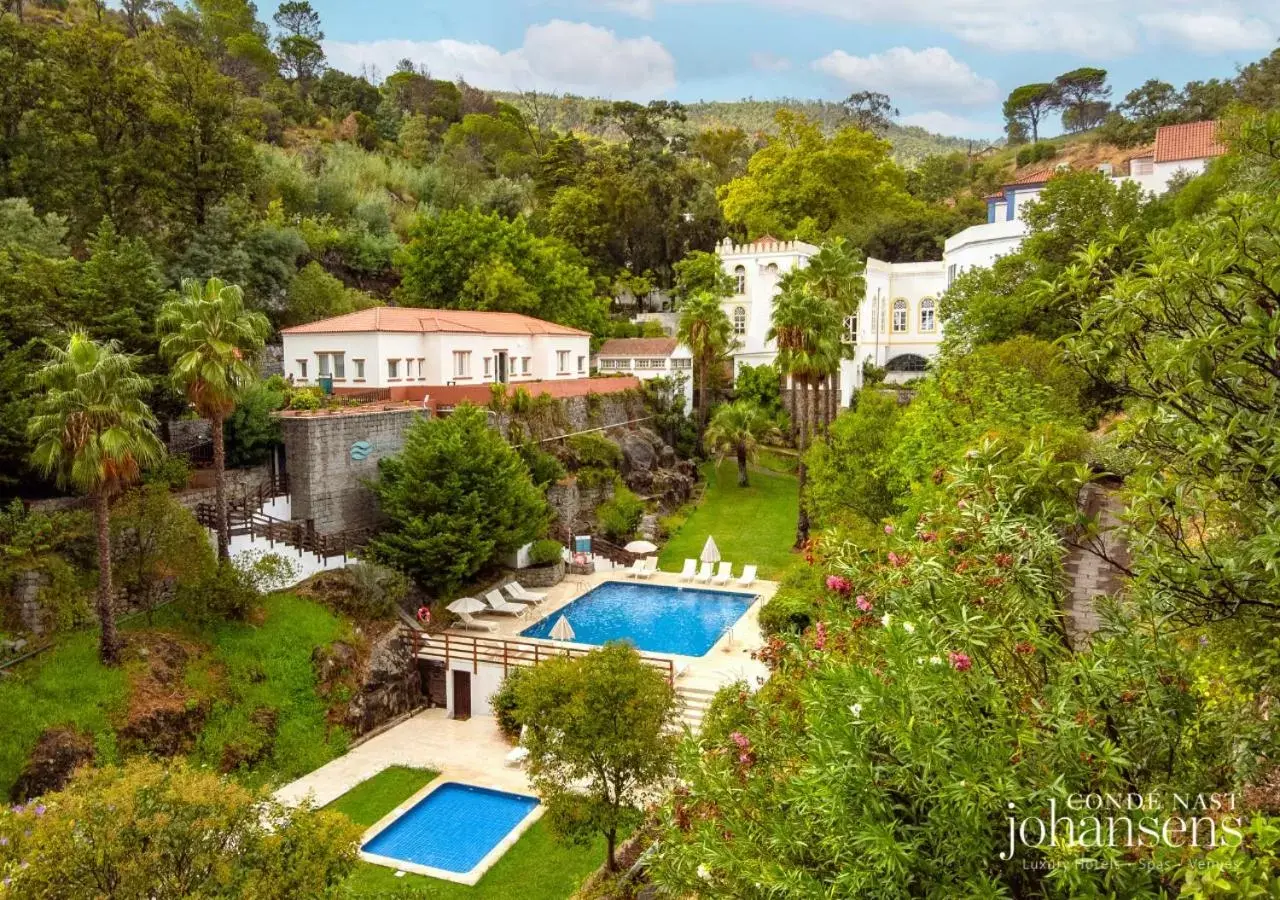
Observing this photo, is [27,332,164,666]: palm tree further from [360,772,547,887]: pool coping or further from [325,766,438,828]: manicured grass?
[360,772,547,887]: pool coping

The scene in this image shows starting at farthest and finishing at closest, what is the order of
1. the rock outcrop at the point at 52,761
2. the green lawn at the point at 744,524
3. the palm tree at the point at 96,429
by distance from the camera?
the green lawn at the point at 744,524 < the palm tree at the point at 96,429 < the rock outcrop at the point at 52,761

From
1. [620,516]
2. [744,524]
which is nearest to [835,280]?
[744,524]

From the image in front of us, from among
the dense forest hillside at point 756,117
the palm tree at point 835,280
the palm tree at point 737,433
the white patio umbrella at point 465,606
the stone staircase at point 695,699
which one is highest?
the dense forest hillside at point 756,117

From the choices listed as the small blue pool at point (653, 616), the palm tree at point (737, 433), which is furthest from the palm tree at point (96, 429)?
the palm tree at point (737, 433)

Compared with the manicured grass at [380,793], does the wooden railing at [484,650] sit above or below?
above

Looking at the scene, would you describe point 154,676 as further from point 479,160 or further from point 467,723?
point 479,160

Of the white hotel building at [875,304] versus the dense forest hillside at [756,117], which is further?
the dense forest hillside at [756,117]

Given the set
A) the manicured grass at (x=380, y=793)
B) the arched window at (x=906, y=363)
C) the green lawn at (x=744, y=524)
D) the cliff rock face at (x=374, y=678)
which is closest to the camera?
the manicured grass at (x=380, y=793)

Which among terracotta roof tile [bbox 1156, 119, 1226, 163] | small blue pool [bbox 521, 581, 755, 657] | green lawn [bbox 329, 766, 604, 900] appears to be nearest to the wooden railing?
small blue pool [bbox 521, 581, 755, 657]

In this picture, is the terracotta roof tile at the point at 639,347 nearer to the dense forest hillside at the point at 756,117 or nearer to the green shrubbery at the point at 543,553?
the green shrubbery at the point at 543,553
